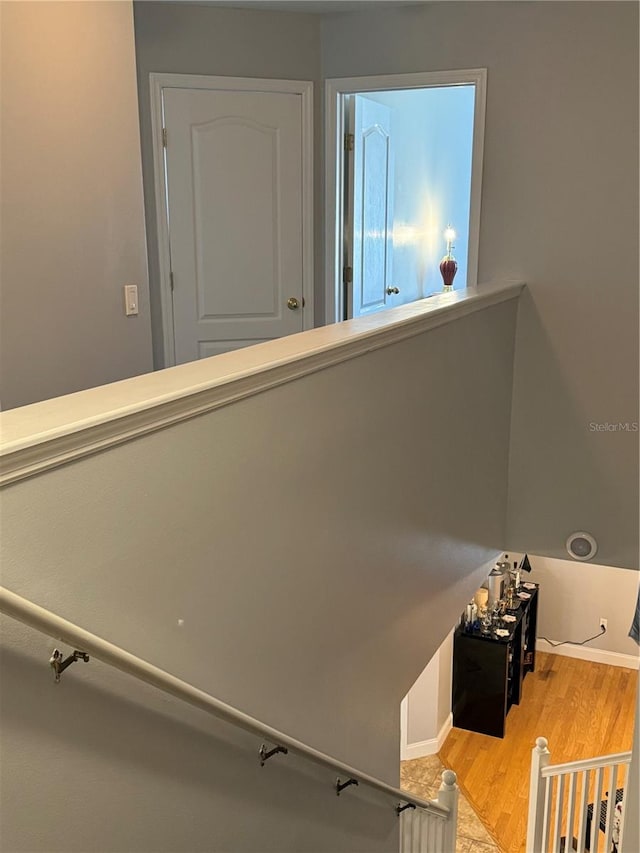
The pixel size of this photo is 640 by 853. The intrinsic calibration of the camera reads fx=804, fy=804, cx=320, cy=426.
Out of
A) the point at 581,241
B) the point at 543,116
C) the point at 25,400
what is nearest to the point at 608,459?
the point at 581,241

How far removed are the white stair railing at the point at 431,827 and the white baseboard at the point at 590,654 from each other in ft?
16.0

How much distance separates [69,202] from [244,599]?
1664mm

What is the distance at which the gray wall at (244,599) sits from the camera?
4.55 feet

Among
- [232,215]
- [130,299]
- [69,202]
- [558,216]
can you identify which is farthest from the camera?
[232,215]

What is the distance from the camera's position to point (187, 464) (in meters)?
1.68

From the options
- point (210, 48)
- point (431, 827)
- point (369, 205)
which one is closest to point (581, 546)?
point (431, 827)

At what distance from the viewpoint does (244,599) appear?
76.8 inches

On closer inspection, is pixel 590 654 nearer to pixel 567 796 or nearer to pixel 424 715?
pixel 424 715

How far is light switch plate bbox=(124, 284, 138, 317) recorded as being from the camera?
3160 mm

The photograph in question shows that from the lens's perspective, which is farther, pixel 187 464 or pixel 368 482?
pixel 368 482

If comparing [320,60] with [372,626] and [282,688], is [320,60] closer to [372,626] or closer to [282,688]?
[372,626]

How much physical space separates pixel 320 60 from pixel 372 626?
10.1ft

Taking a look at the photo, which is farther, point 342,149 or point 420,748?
point 420,748

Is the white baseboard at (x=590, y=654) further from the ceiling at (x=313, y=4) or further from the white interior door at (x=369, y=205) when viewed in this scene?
the ceiling at (x=313, y=4)
